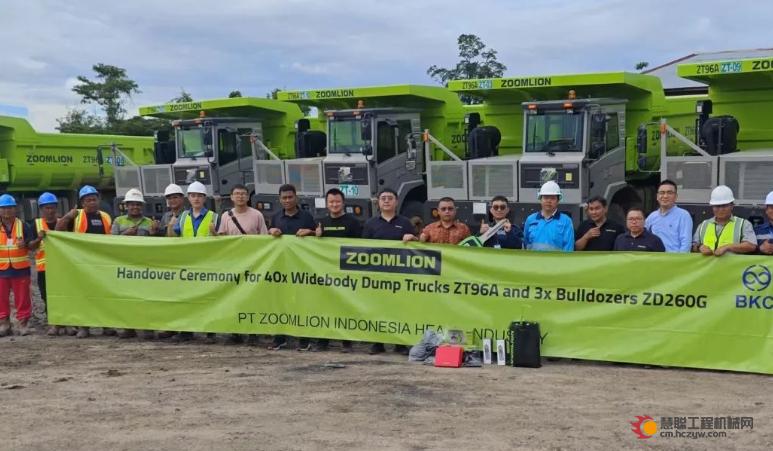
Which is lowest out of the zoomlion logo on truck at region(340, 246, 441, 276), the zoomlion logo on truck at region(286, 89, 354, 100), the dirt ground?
the dirt ground

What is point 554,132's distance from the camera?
13.3m

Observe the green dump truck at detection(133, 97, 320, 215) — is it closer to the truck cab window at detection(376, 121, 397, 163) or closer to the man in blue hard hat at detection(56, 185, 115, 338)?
the truck cab window at detection(376, 121, 397, 163)

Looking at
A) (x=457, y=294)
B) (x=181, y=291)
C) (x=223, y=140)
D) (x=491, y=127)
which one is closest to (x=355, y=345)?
(x=457, y=294)

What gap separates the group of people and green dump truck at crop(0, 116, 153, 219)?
32.3ft

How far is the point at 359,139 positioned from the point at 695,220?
6828 millimetres

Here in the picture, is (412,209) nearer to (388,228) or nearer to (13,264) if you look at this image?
(388,228)

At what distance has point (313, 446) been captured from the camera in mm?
5168

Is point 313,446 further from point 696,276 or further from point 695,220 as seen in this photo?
point 695,220

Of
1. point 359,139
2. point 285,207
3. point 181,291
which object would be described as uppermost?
point 359,139

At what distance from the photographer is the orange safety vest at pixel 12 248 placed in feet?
29.9

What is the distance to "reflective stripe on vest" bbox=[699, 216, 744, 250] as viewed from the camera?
716cm

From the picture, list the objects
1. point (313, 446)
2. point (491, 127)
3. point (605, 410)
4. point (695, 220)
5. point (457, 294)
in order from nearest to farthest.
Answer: point (313, 446) < point (605, 410) < point (457, 294) < point (695, 220) < point (491, 127)

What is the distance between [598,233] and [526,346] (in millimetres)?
1346

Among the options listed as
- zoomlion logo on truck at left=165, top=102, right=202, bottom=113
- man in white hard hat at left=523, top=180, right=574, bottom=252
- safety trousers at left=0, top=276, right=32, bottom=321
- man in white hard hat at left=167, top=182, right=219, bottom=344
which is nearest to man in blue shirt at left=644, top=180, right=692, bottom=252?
man in white hard hat at left=523, top=180, right=574, bottom=252
